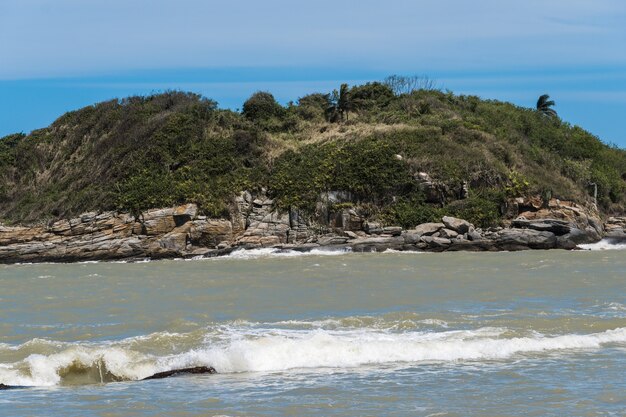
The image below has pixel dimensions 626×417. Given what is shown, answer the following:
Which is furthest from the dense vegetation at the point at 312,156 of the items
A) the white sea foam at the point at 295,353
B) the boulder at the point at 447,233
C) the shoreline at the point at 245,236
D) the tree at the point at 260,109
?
the white sea foam at the point at 295,353

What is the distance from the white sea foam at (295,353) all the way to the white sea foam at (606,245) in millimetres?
21105

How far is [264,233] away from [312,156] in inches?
233

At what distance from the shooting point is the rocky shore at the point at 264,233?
114 ft

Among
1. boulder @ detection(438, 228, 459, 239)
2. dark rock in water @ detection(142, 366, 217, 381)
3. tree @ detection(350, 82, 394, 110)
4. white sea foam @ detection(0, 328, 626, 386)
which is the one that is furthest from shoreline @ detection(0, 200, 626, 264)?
dark rock in water @ detection(142, 366, 217, 381)

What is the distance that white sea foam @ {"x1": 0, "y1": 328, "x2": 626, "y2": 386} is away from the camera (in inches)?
508

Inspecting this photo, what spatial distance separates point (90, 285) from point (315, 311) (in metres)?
8.80

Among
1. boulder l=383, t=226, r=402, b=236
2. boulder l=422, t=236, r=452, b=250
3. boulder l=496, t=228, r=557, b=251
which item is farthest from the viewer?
boulder l=383, t=226, r=402, b=236

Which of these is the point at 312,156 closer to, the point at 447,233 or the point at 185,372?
the point at 447,233

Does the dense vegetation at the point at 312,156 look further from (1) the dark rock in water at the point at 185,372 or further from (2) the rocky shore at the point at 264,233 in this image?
(1) the dark rock in water at the point at 185,372

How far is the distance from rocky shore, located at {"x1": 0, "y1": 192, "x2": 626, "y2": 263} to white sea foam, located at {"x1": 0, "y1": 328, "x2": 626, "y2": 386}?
64.5 ft

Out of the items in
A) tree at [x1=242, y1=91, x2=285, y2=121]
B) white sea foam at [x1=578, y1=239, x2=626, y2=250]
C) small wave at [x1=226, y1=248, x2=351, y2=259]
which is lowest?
small wave at [x1=226, y1=248, x2=351, y2=259]

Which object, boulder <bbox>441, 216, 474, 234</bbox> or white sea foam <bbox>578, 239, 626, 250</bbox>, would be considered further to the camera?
boulder <bbox>441, 216, 474, 234</bbox>

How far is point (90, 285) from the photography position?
24500mm

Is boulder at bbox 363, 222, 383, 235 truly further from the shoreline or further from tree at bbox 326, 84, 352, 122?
tree at bbox 326, 84, 352, 122
